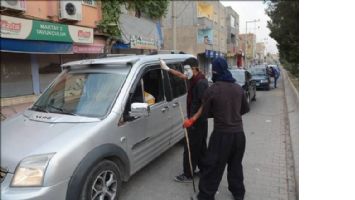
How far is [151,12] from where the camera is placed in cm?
1794

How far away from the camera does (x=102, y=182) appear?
132 inches

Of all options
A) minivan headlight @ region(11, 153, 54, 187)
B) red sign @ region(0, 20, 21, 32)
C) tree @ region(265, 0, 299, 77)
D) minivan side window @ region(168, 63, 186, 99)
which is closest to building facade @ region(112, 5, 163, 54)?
red sign @ region(0, 20, 21, 32)

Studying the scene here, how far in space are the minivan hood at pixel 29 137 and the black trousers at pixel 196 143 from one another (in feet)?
5.37

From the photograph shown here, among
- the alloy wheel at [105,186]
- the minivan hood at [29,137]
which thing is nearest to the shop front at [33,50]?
the minivan hood at [29,137]

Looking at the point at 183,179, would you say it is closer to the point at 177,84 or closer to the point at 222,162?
the point at 222,162

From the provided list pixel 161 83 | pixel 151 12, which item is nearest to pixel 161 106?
pixel 161 83

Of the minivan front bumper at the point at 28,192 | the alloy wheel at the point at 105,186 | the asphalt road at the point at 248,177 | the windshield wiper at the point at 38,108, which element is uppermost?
the windshield wiper at the point at 38,108

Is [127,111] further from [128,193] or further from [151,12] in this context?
[151,12]

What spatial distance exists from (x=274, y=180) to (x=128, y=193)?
2242 millimetres

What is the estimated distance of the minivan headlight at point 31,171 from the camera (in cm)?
274

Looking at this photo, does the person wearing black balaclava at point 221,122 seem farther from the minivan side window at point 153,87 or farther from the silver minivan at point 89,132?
the minivan side window at point 153,87

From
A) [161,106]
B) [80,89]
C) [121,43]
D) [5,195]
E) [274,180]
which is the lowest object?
[274,180]

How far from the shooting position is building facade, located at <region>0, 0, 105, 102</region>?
369 inches

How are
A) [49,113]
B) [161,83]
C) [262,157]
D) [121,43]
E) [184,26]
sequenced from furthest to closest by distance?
[184,26] → [121,43] → [262,157] → [161,83] → [49,113]
